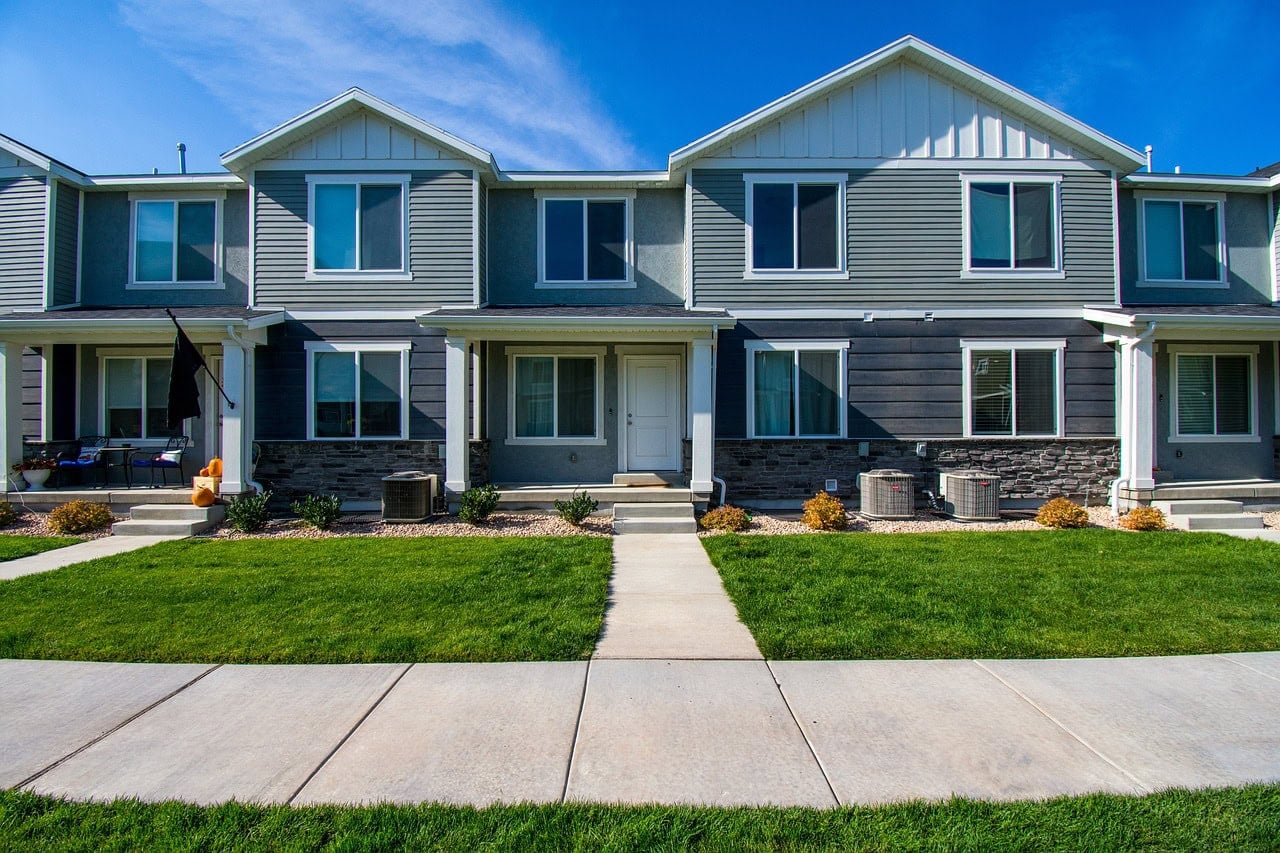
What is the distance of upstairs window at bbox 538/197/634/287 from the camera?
457 inches

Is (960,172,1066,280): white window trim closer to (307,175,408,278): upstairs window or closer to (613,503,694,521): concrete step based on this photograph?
(613,503,694,521): concrete step

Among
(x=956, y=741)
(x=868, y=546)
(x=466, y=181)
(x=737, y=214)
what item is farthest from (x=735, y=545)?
(x=466, y=181)

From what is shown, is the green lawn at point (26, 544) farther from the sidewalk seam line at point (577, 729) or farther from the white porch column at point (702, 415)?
the white porch column at point (702, 415)

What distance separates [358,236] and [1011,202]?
11.2 meters

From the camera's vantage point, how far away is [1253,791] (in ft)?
9.02

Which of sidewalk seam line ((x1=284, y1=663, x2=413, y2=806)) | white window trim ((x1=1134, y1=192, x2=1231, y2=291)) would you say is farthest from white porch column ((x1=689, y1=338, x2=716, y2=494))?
white window trim ((x1=1134, y1=192, x2=1231, y2=291))

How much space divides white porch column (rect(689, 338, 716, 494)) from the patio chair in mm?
8649

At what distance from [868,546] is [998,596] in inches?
87.8

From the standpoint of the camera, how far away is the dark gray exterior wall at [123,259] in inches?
459

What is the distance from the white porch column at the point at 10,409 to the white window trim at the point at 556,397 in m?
7.66

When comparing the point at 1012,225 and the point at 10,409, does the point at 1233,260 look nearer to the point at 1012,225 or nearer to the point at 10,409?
the point at 1012,225

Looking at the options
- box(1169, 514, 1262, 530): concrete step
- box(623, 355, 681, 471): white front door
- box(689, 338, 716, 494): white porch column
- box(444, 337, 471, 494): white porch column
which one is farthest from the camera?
box(623, 355, 681, 471): white front door

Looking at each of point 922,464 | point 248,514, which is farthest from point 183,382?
point 922,464

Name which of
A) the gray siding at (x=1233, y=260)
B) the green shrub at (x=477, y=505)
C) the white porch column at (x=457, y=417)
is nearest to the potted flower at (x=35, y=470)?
the white porch column at (x=457, y=417)
